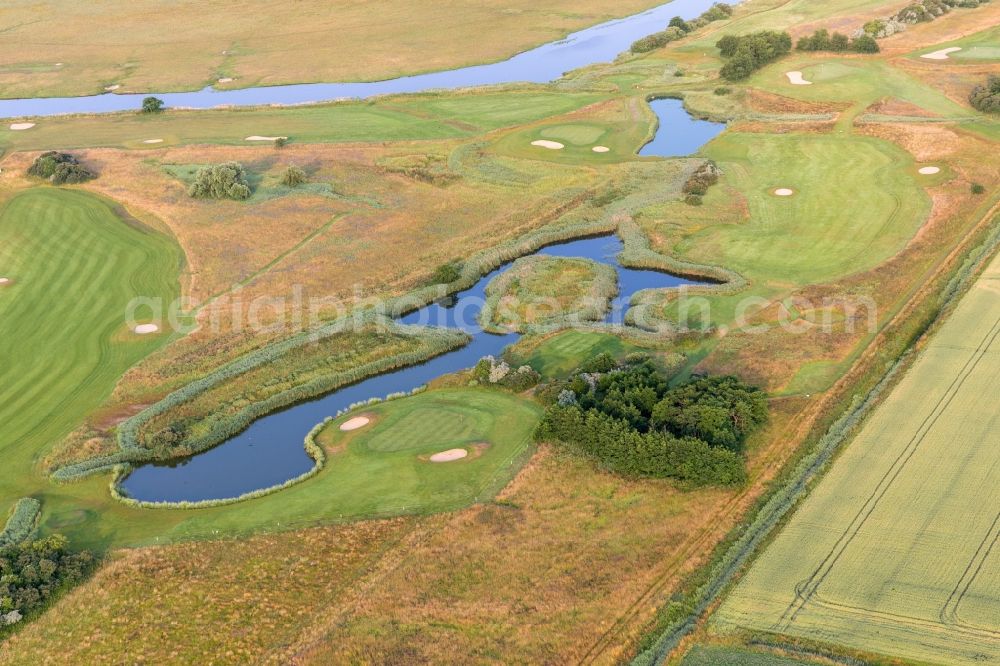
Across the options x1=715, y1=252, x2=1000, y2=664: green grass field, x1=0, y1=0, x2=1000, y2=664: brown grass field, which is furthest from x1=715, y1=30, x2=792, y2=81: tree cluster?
x1=715, y1=252, x2=1000, y2=664: green grass field

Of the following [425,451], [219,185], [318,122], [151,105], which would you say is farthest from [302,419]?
[151,105]

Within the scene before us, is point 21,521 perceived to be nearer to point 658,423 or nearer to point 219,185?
point 658,423

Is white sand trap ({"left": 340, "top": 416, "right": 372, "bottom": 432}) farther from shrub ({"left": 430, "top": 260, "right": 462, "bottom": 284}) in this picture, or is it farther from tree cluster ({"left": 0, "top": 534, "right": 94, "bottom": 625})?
shrub ({"left": 430, "top": 260, "right": 462, "bottom": 284})

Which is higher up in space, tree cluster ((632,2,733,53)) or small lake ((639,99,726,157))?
tree cluster ((632,2,733,53))

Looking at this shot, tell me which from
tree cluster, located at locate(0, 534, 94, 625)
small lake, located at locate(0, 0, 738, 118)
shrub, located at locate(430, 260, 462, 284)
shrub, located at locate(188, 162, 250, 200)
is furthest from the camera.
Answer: small lake, located at locate(0, 0, 738, 118)

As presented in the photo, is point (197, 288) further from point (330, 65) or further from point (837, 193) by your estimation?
point (330, 65)

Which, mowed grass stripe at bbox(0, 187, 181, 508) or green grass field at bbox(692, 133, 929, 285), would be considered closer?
mowed grass stripe at bbox(0, 187, 181, 508)

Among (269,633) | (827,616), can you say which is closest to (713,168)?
(827,616)
